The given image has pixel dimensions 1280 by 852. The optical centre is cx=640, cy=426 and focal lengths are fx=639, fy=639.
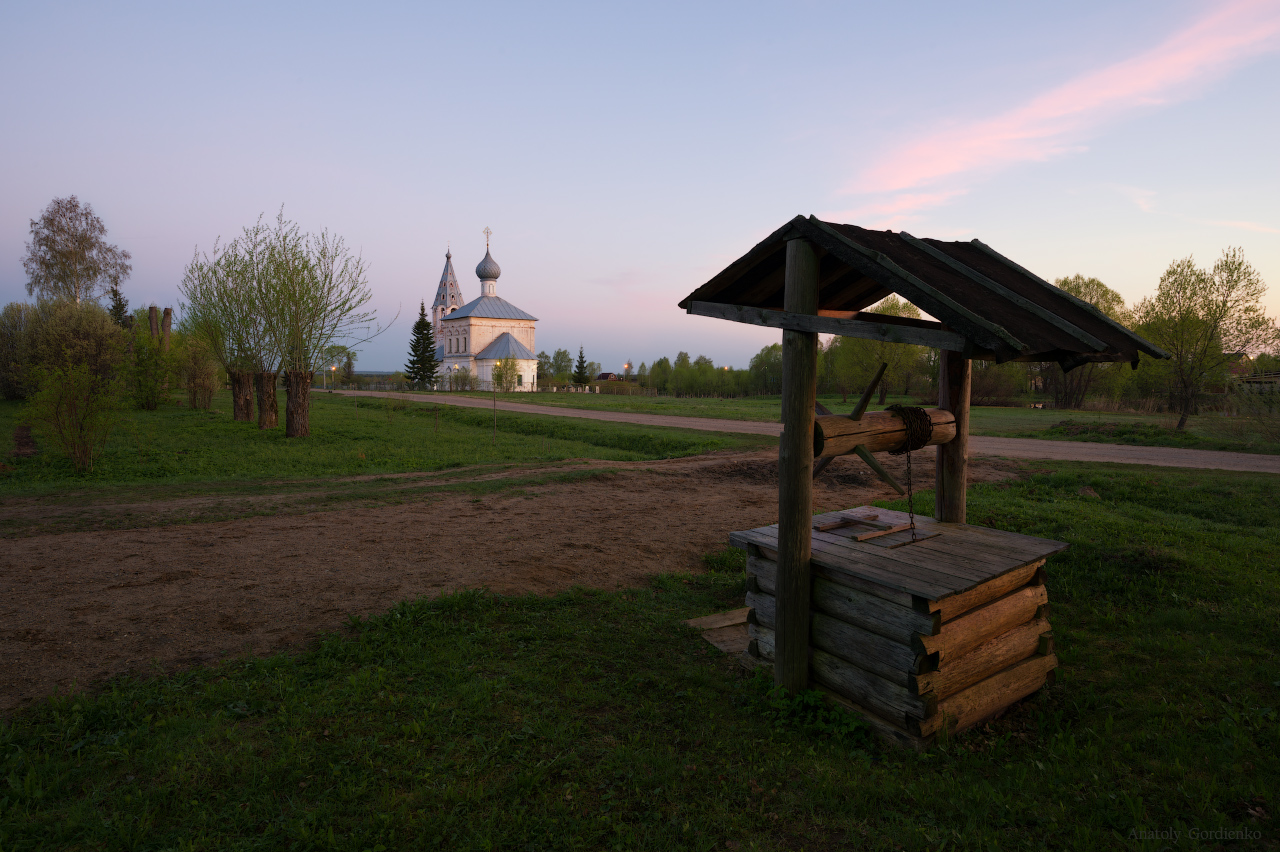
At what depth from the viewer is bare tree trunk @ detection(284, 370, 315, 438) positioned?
2158 centimetres

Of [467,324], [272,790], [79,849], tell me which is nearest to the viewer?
[79,849]

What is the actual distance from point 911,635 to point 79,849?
4570 millimetres

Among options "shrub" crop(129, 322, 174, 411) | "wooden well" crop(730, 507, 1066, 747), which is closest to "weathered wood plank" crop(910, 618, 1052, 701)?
"wooden well" crop(730, 507, 1066, 747)

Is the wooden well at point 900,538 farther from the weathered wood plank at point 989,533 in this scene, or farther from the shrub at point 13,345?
the shrub at point 13,345

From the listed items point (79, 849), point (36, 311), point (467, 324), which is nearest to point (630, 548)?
point (79, 849)

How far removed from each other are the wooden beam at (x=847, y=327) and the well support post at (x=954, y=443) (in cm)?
129

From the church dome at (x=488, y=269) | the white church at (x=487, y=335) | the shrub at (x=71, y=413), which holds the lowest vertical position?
the shrub at (x=71, y=413)

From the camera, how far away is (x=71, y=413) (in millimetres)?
14203

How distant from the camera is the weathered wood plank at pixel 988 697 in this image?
4137 millimetres

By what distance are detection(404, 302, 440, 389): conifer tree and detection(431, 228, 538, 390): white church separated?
4.49 m

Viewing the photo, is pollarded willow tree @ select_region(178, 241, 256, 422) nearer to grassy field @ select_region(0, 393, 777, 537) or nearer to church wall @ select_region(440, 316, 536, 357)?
grassy field @ select_region(0, 393, 777, 537)

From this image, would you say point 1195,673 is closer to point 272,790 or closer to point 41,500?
point 272,790

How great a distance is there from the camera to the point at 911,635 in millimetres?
4051

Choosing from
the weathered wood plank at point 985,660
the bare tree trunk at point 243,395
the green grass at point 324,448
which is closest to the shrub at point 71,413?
the green grass at point 324,448
